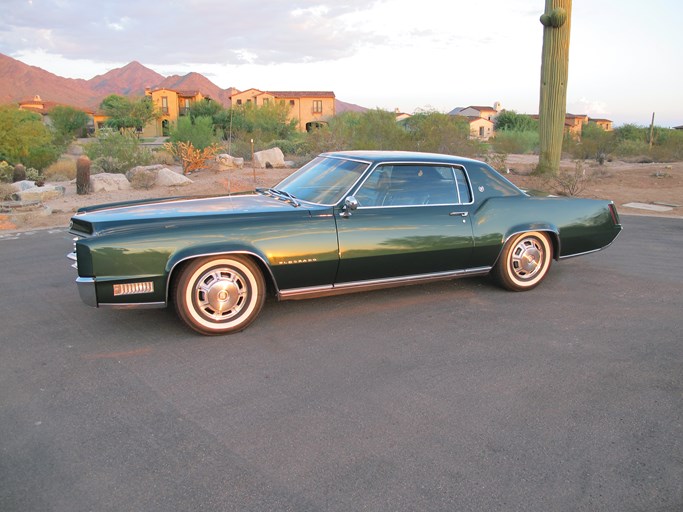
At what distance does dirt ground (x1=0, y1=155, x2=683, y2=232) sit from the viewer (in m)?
11.9

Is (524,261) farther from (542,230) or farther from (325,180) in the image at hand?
(325,180)

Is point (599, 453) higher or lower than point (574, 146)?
lower

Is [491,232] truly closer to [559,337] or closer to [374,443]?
[559,337]

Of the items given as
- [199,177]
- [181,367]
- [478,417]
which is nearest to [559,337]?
[478,417]

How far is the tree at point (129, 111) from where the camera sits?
60575 mm

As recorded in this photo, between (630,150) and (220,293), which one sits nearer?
(220,293)

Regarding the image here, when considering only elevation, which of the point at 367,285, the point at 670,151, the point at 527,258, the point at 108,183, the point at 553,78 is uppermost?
the point at 553,78

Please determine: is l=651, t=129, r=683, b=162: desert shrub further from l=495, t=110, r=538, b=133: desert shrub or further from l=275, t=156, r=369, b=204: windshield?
l=495, t=110, r=538, b=133: desert shrub

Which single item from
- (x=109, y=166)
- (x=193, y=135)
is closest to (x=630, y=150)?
(x=193, y=135)

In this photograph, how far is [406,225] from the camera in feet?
18.0

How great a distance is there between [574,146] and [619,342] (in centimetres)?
2560

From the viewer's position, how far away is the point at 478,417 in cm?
361

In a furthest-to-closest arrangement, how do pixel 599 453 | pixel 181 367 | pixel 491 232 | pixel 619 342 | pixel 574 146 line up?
pixel 574 146 → pixel 491 232 → pixel 619 342 → pixel 181 367 → pixel 599 453

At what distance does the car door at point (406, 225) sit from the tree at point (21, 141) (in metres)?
20.4
